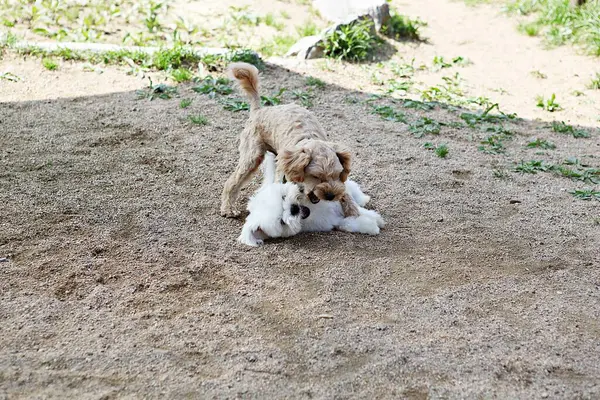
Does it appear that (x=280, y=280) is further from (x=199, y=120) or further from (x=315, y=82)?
(x=315, y=82)

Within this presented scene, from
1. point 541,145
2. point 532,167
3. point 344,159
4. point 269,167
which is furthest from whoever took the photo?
point 541,145

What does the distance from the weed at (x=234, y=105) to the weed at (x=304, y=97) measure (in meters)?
0.58

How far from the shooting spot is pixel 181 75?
707 centimetres

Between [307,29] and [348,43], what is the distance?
759mm

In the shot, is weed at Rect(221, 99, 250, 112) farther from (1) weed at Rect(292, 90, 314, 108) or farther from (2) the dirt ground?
(1) weed at Rect(292, 90, 314, 108)

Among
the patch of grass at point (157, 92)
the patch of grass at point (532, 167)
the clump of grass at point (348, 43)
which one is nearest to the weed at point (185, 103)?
the patch of grass at point (157, 92)

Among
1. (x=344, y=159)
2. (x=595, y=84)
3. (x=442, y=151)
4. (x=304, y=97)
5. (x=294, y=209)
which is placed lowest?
(x=304, y=97)

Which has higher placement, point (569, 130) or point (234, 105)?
point (569, 130)

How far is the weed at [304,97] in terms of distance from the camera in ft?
22.1

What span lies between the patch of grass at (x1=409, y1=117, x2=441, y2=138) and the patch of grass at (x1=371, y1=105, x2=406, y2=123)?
0.16 m

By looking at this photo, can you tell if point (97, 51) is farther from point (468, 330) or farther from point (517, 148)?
point (468, 330)

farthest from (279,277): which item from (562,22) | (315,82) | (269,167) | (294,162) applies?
(562,22)

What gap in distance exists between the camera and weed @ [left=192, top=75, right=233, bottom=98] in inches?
270

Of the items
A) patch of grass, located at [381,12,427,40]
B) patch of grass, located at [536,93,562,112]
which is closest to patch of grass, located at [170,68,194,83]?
patch of grass, located at [381,12,427,40]
